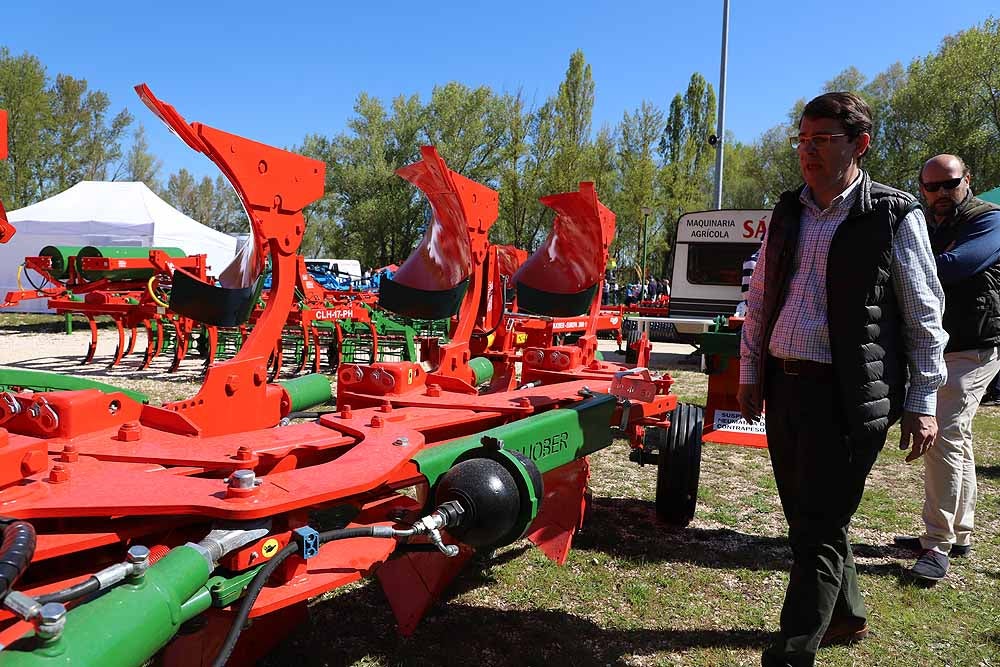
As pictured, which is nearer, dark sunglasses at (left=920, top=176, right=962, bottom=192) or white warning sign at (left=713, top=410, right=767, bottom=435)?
dark sunglasses at (left=920, top=176, right=962, bottom=192)

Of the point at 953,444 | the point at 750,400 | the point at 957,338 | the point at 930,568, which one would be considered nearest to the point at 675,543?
the point at 930,568

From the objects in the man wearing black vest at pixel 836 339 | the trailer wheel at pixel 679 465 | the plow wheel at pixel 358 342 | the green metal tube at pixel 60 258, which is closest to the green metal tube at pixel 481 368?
the trailer wheel at pixel 679 465

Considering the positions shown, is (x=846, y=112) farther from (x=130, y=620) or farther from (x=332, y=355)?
(x=332, y=355)

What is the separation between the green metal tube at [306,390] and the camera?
3.34 meters

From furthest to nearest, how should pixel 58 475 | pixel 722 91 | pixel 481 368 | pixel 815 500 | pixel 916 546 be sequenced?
pixel 722 91, pixel 481 368, pixel 916 546, pixel 815 500, pixel 58 475

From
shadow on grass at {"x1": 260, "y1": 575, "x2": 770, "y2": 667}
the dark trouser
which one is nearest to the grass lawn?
shadow on grass at {"x1": 260, "y1": 575, "x2": 770, "y2": 667}

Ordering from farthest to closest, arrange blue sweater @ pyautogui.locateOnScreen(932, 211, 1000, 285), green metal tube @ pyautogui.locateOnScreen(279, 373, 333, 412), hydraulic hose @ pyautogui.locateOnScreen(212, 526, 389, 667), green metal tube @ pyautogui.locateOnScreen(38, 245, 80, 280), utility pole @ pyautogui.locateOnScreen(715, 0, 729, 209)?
utility pole @ pyautogui.locateOnScreen(715, 0, 729, 209), green metal tube @ pyautogui.locateOnScreen(38, 245, 80, 280), blue sweater @ pyautogui.locateOnScreen(932, 211, 1000, 285), green metal tube @ pyautogui.locateOnScreen(279, 373, 333, 412), hydraulic hose @ pyautogui.locateOnScreen(212, 526, 389, 667)

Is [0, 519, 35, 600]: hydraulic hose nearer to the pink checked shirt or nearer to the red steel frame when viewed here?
the red steel frame

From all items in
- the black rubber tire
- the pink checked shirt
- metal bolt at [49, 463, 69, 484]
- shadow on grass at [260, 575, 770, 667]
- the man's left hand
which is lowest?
shadow on grass at [260, 575, 770, 667]

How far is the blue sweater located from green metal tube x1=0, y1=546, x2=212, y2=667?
11.6ft

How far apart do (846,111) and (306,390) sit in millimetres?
2535

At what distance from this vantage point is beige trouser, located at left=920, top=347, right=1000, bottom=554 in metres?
3.63

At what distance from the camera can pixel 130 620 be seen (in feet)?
4.23

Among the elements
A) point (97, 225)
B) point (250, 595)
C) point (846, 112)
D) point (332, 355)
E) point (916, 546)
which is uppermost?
point (97, 225)
